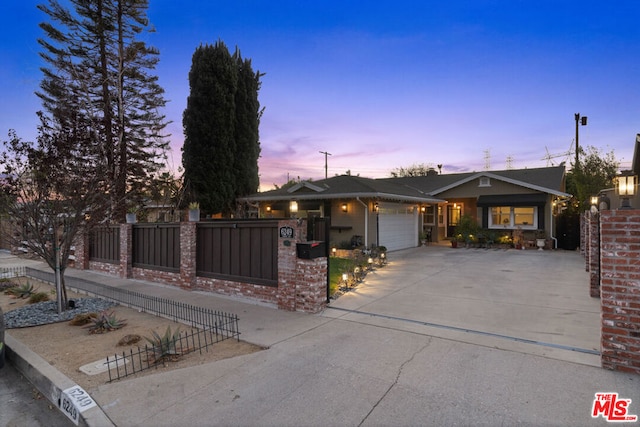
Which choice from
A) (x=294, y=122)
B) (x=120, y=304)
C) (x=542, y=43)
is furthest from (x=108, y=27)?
(x=542, y=43)

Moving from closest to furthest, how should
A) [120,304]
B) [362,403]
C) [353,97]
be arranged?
[362,403] → [120,304] → [353,97]

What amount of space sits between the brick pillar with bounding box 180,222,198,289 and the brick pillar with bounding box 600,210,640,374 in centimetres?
778

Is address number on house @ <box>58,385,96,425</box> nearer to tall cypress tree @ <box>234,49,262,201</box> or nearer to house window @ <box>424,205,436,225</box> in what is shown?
tall cypress tree @ <box>234,49,262,201</box>

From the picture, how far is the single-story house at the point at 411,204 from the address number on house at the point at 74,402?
10825mm

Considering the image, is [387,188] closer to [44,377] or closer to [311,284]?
[311,284]

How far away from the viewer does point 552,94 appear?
14.0 meters

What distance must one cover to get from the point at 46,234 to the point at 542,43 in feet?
50.1

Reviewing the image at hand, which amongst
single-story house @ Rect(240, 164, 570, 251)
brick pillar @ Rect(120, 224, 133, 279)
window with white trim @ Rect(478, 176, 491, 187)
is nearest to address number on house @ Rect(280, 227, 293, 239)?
brick pillar @ Rect(120, 224, 133, 279)

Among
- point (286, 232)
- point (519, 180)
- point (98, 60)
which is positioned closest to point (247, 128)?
point (98, 60)

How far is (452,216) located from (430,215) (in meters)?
1.82

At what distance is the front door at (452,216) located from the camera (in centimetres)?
2140

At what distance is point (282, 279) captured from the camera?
6367mm

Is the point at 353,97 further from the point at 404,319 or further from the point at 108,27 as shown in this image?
the point at 108,27

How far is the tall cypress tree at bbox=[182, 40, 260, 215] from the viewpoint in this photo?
20516mm
